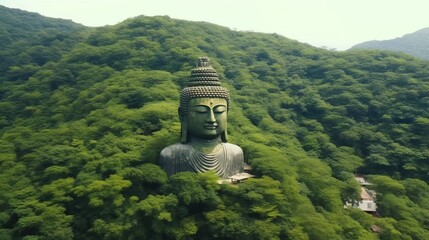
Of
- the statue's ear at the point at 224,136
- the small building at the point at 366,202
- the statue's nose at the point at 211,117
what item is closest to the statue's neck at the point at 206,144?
the statue's ear at the point at 224,136

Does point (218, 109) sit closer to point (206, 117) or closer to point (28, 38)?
point (206, 117)

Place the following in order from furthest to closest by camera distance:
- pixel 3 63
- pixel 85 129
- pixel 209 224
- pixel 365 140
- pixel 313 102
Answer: pixel 3 63
pixel 313 102
pixel 365 140
pixel 85 129
pixel 209 224

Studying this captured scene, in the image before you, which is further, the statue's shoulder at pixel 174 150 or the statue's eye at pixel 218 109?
the statue's eye at pixel 218 109

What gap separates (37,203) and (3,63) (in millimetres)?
24669

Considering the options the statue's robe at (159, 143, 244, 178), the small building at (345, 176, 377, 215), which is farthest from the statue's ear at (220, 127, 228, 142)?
the small building at (345, 176, 377, 215)

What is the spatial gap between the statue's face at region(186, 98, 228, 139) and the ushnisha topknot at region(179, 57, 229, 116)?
0.20 m

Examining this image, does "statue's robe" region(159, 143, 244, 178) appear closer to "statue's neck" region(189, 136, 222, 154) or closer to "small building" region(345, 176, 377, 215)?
"statue's neck" region(189, 136, 222, 154)

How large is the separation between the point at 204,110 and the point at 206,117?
10.3 inches

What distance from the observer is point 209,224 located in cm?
1287

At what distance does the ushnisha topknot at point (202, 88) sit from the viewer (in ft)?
50.4

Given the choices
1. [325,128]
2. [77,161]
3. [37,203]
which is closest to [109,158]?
[77,161]

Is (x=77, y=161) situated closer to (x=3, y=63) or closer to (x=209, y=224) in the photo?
(x=209, y=224)

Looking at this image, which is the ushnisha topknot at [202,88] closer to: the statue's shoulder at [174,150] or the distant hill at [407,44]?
the statue's shoulder at [174,150]

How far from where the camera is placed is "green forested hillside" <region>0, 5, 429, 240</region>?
13.2 metres
